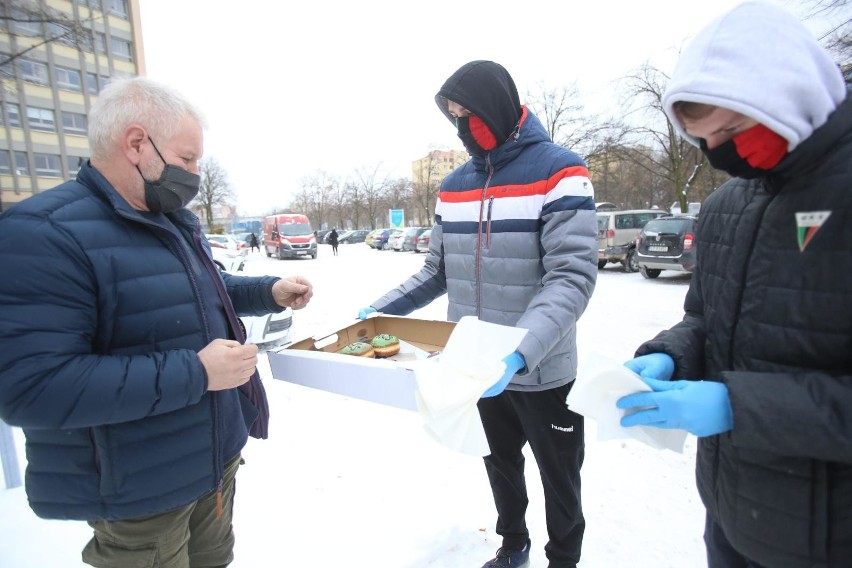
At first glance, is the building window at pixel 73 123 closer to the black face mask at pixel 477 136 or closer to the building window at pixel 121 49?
the building window at pixel 121 49

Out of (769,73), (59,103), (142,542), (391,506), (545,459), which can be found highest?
(59,103)

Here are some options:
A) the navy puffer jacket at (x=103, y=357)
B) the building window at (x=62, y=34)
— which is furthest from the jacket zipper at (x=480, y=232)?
the building window at (x=62, y=34)

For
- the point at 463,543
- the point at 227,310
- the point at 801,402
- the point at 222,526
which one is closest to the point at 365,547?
the point at 463,543

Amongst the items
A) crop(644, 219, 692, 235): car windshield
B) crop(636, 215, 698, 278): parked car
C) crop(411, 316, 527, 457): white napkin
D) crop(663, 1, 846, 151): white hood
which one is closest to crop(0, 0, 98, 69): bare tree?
crop(411, 316, 527, 457): white napkin

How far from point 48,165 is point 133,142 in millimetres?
46820

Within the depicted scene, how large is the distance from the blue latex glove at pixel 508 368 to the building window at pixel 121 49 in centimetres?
4730

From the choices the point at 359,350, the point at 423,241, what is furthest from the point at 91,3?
the point at 423,241

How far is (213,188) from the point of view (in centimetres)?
4975

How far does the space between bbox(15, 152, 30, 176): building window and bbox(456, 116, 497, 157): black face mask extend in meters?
46.2

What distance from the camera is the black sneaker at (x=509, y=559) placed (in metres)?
2.27

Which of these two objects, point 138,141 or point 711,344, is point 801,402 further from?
point 138,141

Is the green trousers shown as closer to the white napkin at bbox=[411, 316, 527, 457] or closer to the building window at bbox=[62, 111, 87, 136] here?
the white napkin at bbox=[411, 316, 527, 457]

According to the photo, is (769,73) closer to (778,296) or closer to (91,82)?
(778,296)

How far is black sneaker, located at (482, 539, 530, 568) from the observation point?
2266 mm
